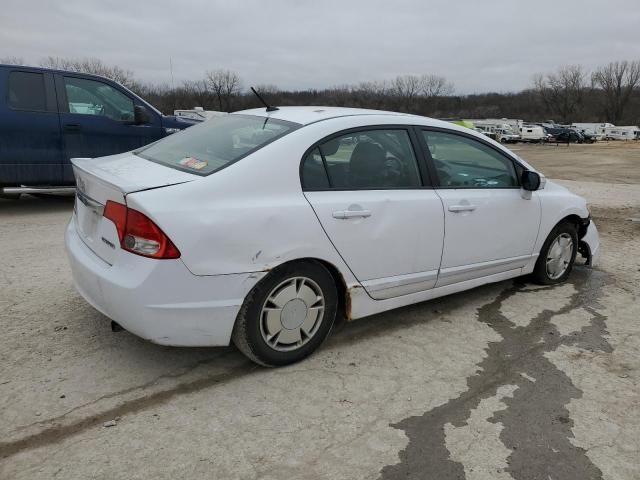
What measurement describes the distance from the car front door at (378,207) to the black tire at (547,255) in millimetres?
1422

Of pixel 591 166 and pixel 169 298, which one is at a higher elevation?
pixel 169 298

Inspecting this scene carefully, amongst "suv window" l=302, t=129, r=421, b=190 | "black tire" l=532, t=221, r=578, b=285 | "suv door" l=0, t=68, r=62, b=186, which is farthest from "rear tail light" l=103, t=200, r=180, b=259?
"suv door" l=0, t=68, r=62, b=186

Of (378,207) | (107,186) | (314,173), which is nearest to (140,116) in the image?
(107,186)

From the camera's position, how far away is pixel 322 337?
3275 millimetres

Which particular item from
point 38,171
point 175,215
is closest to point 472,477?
point 175,215

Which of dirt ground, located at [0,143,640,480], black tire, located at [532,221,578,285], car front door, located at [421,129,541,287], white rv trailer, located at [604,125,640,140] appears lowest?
white rv trailer, located at [604,125,640,140]

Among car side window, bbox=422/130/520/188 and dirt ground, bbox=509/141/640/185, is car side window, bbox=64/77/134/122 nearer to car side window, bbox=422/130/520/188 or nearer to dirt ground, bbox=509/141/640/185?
car side window, bbox=422/130/520/188

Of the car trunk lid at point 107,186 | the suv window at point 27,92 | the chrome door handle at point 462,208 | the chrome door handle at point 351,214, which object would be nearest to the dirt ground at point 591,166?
the chrome door handle at point 462,208

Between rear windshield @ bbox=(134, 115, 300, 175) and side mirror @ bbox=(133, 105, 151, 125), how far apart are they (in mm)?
4288

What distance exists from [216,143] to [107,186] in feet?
2.53

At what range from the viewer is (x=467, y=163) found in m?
4.08

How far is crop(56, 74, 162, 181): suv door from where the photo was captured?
7270 mm

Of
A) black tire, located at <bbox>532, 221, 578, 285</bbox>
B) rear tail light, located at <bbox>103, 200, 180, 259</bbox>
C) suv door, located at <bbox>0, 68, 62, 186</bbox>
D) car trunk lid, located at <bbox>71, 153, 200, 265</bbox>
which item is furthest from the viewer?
suv door, located at <bbox>0, 68, 62, 186</bbox>

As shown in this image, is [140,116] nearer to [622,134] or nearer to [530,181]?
[530,181]
